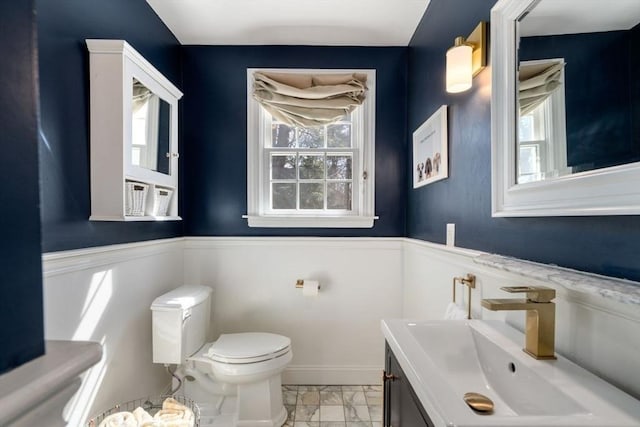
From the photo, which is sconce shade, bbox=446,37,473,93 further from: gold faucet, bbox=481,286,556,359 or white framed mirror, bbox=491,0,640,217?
gold faucet, bbox=481,286,556,359

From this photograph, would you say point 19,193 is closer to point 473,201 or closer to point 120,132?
point 120,132

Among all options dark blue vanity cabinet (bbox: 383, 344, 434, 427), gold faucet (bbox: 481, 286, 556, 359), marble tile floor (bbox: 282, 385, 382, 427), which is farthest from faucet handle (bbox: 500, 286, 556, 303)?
marble tile floor (bbox: 282, 385, 382, 427)

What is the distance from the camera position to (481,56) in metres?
1.16

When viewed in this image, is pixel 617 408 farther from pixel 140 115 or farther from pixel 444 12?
pixel 140 115

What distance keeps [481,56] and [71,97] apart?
164 cm

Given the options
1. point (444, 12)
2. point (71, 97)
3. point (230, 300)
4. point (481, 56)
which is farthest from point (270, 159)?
point (481, 56)

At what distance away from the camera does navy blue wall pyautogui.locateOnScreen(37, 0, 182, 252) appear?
117cm

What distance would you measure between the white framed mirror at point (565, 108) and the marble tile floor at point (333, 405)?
154 centimetres

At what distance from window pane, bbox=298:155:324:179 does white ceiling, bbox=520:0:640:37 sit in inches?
61.1

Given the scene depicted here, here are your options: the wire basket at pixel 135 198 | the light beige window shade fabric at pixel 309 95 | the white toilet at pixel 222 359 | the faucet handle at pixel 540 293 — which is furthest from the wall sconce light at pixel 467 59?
the white toilet at pixel 222 359

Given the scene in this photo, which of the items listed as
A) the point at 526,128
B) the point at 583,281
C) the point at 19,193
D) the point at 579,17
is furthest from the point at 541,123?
the point at 19,193

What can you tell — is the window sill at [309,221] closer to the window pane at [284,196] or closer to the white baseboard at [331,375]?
the window pane at [284,196]

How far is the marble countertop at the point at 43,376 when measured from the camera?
326mm

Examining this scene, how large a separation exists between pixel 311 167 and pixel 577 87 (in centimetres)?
176
